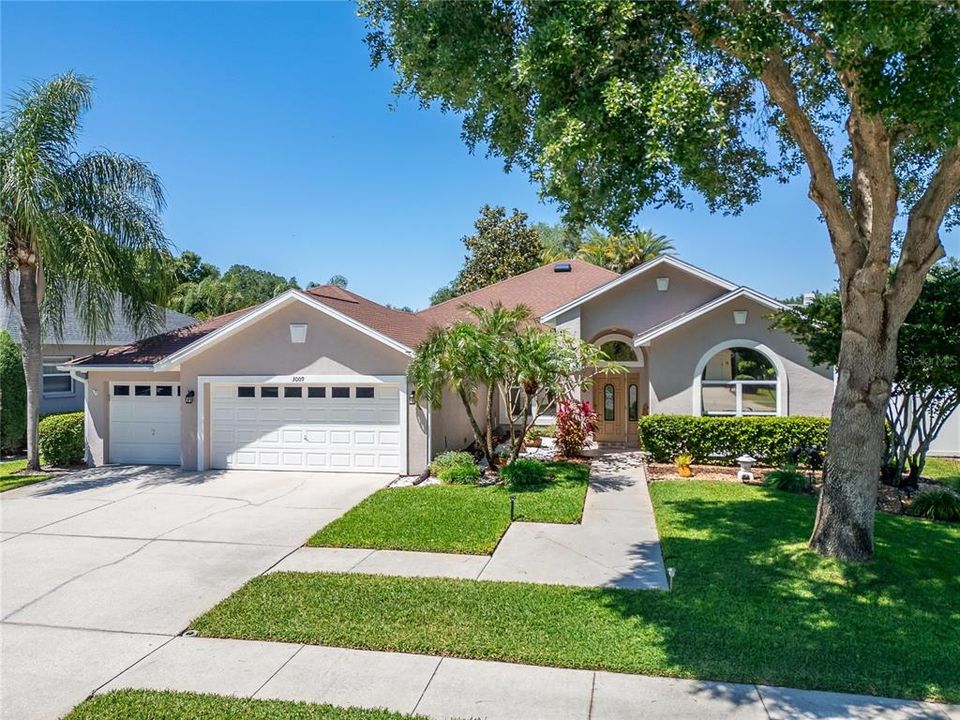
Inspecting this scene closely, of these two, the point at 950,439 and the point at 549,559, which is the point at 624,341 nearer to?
the point at 950,439

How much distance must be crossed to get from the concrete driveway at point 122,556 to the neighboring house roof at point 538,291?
32.8 ft

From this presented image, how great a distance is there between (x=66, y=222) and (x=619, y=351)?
15278 mm

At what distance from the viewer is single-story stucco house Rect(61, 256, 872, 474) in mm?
14055

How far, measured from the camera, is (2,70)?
1346 cm

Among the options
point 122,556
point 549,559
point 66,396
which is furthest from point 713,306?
point 66,396

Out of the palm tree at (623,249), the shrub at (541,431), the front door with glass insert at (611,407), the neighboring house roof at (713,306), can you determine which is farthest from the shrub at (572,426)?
the palm tree at (623,249)

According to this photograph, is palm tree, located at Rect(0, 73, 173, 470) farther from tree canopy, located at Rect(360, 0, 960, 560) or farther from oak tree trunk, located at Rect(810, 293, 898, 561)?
oak tree trunk, located at Rect(810, 293, 898, 561)

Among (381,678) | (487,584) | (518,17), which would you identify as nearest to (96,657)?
(381,678)

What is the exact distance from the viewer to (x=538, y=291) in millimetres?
22828

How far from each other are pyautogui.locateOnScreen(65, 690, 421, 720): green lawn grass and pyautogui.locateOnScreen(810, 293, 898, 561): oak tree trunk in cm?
618

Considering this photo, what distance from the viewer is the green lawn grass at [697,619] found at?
212 inches

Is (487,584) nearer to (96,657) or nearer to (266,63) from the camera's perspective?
(96,657)

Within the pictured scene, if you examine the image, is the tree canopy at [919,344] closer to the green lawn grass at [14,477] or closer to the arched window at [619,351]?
the arched window at [619,351]

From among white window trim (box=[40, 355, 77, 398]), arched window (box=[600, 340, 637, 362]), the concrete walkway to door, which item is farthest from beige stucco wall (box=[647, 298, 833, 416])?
white window trim (box=[40, 355, 77, 398])
